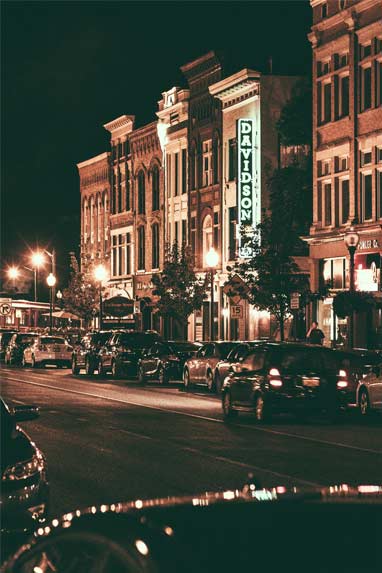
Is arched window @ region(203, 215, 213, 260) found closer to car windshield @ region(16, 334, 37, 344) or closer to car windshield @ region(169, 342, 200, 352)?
car windshield @ region(16, 334, 37, 344)

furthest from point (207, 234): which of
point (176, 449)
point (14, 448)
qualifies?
point (14, 448)

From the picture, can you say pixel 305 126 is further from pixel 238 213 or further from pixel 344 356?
pixel 344 356

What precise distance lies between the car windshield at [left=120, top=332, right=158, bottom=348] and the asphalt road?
13649 millimetres

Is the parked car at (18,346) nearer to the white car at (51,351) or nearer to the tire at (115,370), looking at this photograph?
the white car at (51,351)

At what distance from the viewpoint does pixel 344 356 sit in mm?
28938

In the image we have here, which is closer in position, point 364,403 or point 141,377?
point 364,403

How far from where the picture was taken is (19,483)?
966 cm

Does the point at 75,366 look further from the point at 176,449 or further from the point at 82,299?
the point at 176,449

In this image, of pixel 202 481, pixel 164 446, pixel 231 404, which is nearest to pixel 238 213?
pixel 231 404

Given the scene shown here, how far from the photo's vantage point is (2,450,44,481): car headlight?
9.67m

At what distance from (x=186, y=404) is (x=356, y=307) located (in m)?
8.14

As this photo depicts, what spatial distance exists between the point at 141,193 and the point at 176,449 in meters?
59.1

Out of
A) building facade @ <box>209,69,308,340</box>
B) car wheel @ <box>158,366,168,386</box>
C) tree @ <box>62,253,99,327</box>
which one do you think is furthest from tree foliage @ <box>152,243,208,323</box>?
tree @ <box>62,253,99,327</box>

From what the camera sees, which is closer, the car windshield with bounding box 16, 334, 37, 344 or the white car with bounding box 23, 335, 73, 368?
the white car with bounding box 23, 335, 73, 368
